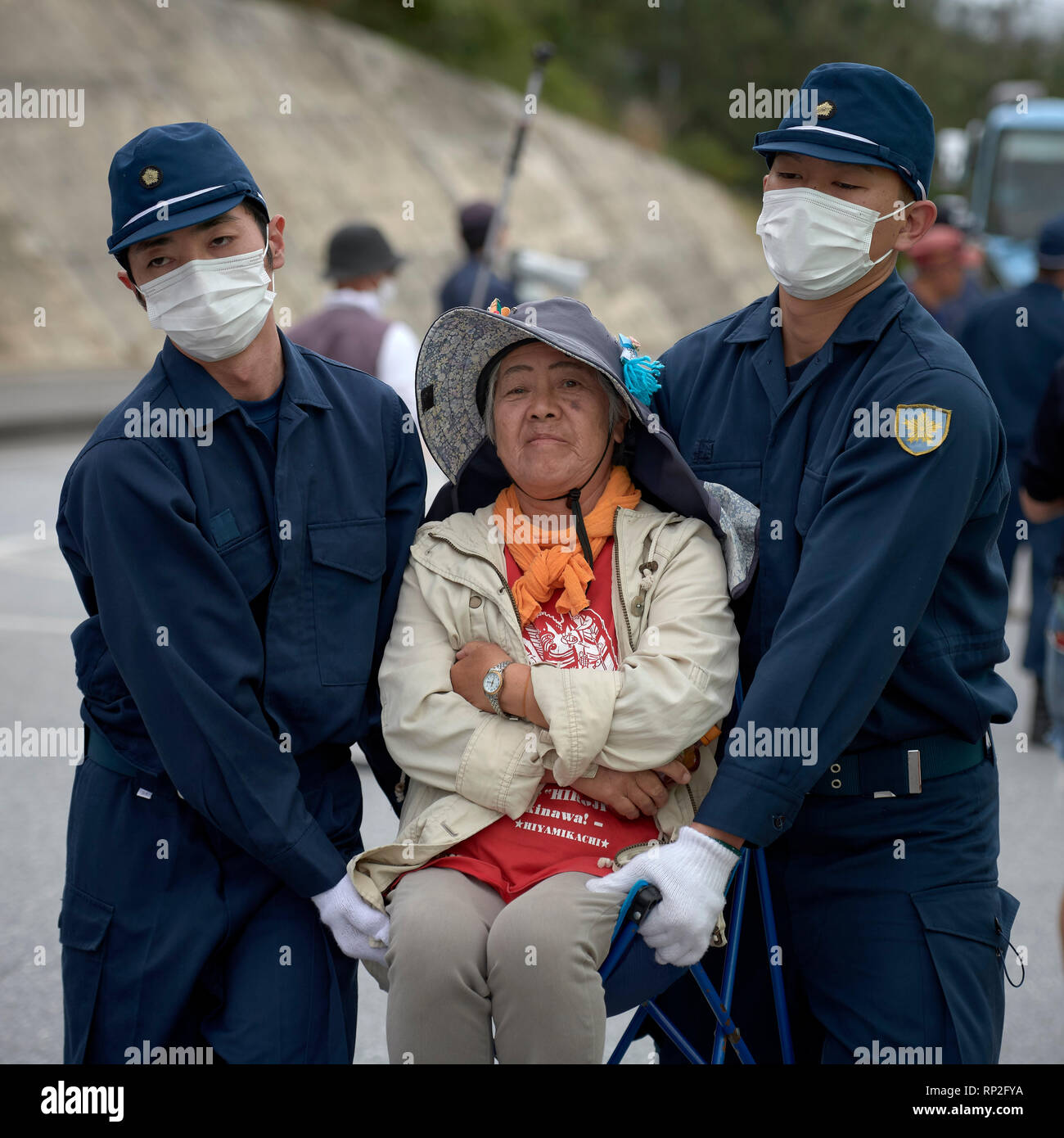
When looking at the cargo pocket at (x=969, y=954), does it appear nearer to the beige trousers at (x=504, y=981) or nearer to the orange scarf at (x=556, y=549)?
the beige trousers at (x=504, y=981)

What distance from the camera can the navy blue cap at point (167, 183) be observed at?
250cm

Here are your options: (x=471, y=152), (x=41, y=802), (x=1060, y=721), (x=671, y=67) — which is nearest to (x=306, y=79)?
(x=471, y=152)

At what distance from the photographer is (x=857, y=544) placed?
2344 mm

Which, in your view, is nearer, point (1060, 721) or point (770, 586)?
point (770, 586)

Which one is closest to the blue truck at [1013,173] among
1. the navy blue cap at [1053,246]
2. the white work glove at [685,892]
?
the navy blue cap at [1053,246]

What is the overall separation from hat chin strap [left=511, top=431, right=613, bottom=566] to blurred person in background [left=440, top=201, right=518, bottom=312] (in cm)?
576

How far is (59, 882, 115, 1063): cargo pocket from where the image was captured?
2611 mm

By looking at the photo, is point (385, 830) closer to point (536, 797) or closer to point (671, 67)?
point (536, 797)

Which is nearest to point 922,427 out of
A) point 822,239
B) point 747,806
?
point 822,239

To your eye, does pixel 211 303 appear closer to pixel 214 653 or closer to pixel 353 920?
pixel 214 653

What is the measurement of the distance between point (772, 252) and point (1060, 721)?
2.28m

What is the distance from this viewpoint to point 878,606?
7.64 ft

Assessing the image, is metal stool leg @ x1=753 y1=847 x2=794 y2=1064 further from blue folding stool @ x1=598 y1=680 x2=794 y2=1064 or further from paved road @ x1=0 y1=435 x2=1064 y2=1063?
paved road @ x1=0 y1=435 x2=1064 y2=1063

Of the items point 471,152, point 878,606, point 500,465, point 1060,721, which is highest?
point 471,152
